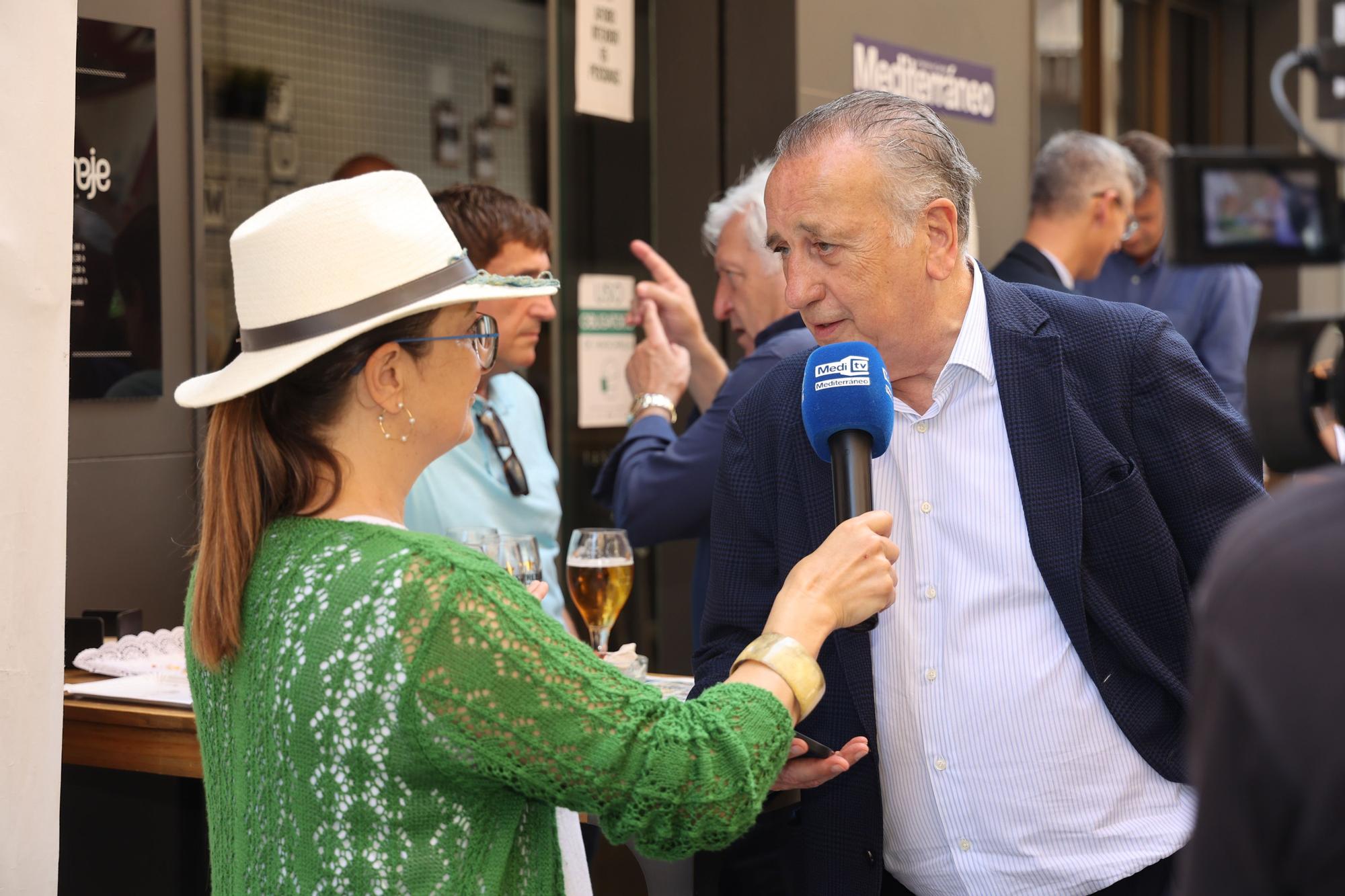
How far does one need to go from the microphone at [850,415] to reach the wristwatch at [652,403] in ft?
5.58

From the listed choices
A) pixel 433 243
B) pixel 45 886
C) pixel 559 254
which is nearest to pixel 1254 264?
pixel 433 243

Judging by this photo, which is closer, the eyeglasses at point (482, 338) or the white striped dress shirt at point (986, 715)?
the eyeglasses at point (482, 338)

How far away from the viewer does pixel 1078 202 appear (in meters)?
5.07

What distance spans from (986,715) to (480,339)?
94 centimetres

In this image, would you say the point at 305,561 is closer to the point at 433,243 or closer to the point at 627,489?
the point at 433,243

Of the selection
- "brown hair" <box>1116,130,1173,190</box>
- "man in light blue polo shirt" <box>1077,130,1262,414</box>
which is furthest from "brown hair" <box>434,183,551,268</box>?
"brown hair" <box>1116,130,1173,190</box>

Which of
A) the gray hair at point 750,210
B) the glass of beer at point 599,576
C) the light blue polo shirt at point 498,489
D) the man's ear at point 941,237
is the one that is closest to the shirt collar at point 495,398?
the light blue polo shirt at point 498,489

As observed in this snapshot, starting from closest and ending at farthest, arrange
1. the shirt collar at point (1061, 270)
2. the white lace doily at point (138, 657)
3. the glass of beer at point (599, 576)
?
1. the glass of beer at point (599, 576)
2. the white lace doily at point (138, 657)
3. the shirt collar at point (1061, 270)

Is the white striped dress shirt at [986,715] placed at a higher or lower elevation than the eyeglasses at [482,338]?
lower

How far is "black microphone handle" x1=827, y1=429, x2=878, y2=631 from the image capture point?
6.23 ft

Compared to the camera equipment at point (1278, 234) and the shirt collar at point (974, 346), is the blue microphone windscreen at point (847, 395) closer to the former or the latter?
the shirt collar at point (974, 346)

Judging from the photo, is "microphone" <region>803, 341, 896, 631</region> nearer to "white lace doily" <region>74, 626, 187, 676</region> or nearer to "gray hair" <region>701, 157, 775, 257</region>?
"gray hair" <region>701, 157, 775, 257</region>

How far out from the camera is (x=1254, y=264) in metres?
1.09

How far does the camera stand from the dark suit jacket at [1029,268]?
4703mm
